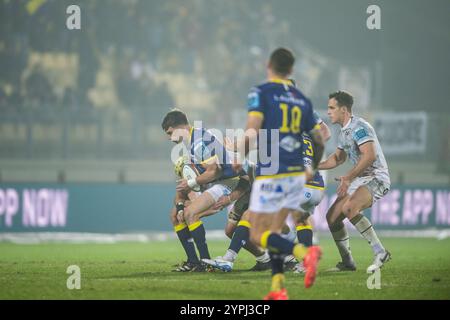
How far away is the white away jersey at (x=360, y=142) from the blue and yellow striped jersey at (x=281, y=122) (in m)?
2.74

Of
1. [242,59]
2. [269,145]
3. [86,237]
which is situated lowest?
[86,237]

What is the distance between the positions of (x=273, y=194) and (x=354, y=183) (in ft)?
11.8

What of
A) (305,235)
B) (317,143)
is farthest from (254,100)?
(305,235)

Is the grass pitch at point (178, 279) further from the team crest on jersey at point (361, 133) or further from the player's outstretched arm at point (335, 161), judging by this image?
the team crest on jersey at point (361, 133)

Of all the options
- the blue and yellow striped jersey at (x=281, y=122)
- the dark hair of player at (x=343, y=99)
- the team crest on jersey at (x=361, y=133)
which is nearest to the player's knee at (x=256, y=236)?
the blue and yellow striped jersey at (x=281, y=122)

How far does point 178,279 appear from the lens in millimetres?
10703

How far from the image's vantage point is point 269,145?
9.12 meters

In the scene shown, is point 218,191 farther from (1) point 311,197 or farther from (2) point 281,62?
(2) point 281,62

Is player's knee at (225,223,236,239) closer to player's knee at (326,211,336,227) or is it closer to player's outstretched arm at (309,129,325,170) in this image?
player's knee at (326,211,336,227)

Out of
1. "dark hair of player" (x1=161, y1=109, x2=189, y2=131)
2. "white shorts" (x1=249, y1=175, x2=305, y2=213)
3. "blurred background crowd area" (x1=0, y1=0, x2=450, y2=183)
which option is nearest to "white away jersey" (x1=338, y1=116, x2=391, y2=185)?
"dark hair of player" (x1=161, y1=109, x2=189, y2=131)
